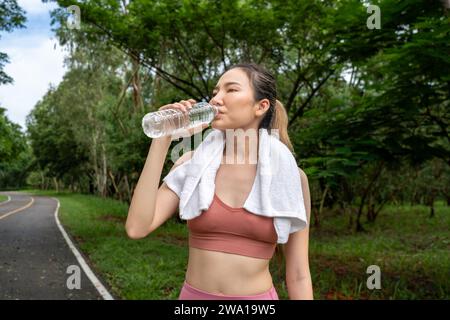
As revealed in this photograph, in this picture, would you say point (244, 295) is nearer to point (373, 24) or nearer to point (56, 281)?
point (373, 24)

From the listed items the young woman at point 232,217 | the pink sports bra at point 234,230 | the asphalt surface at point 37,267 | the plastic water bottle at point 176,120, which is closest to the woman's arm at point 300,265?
the young woman at point 232,217

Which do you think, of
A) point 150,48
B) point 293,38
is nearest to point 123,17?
point 150,48

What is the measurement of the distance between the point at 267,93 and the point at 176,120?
0.33m

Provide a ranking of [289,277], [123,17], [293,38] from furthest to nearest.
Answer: [293,38] < [123,17] < [289,277]

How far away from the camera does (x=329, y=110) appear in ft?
26.2

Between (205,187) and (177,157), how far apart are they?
1.01 feet

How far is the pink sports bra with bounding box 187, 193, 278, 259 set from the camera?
55.3 inches

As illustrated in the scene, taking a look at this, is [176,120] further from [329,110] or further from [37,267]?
[37,267]

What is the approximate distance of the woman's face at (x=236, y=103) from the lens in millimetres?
1460

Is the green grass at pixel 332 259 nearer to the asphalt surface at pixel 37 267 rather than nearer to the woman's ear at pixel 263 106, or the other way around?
the asphalt surface at pixel 37 267

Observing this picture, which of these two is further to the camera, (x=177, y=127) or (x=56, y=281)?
(x=56, y=281)

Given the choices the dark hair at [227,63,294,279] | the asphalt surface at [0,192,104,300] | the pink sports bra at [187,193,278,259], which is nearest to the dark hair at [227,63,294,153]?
the dark hair at [227,63,294,279]

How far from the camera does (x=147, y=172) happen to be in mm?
1416

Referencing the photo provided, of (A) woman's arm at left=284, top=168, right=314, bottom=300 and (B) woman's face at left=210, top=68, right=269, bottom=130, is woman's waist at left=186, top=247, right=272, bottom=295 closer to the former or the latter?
(A) woman's arm at left=284, top=168, right=314, bottom=300
